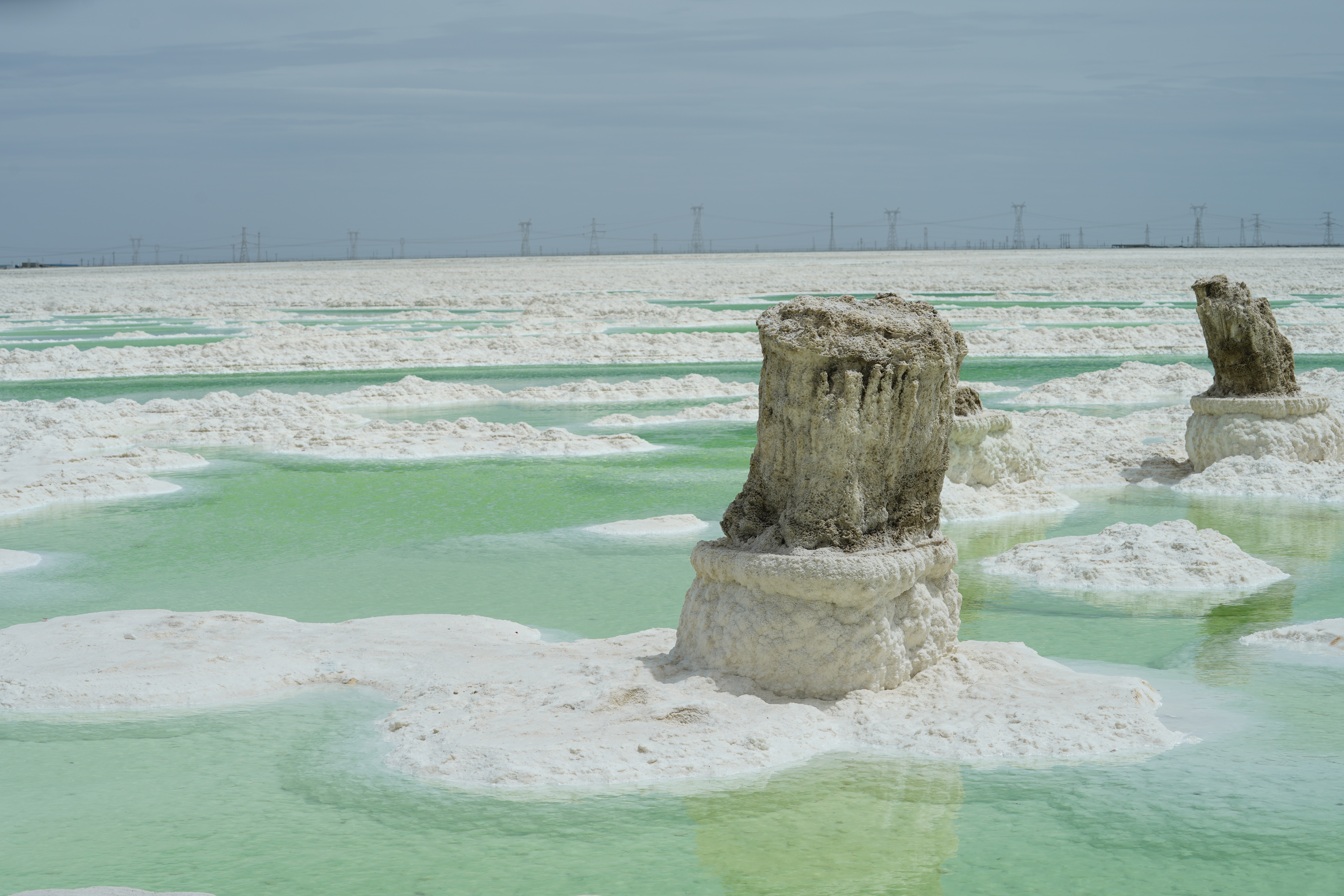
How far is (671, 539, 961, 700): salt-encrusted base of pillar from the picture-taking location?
17.0 feet

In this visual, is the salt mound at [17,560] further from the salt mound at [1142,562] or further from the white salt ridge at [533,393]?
the white salt ridge at [533,393]

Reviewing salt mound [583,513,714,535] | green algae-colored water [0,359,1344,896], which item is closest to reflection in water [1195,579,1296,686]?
green algae-colored water [0,359,1344,896]

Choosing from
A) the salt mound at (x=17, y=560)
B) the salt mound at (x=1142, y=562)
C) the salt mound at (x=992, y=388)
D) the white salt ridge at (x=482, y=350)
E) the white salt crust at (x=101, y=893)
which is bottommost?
the salt mound at (x=17, y=560)

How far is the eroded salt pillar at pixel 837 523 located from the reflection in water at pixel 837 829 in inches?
20.5

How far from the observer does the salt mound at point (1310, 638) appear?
627 cm

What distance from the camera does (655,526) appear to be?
9.70 meters

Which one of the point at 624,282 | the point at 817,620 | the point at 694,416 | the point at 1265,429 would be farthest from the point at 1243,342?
the point at 624,282

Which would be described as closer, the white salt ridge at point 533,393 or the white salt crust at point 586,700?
the white salt crust at point 586,700

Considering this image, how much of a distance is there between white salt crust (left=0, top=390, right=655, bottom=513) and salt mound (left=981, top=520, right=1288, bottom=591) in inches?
263

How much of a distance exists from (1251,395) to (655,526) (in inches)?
206

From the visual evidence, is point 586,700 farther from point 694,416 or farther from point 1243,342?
point 694,416

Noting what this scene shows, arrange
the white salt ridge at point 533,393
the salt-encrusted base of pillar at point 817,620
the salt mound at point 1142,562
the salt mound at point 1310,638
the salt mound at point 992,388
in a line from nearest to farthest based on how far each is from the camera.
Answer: the salt-encrusted base of pillar at point 817,620
the salt mound at point 1310,638
the salt mound at point 1142,562
the white salt ridge at point 533,393
the salt mound at point 992,388

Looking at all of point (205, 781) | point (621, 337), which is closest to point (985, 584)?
point (205, 781)

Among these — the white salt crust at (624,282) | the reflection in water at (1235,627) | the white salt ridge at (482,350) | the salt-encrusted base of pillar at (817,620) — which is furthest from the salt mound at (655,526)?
the white salt crust at (624,282)
